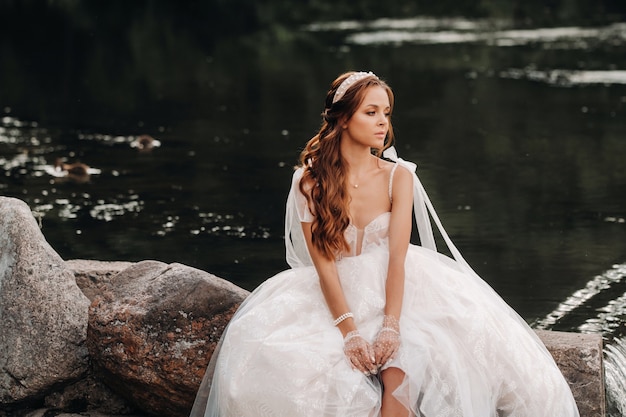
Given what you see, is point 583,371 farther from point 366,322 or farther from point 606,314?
point 606,314

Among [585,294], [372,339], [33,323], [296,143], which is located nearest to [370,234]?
[372,339]

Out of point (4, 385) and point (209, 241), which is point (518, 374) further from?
point (209, 241)

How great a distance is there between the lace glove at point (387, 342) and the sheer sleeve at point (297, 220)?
1.94ft

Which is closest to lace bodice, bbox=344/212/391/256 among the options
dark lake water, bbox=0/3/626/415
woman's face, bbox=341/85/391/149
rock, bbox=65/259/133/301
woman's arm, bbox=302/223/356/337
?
woman's arm, bbox=302/223/356/337

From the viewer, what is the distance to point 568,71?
18.2 metres

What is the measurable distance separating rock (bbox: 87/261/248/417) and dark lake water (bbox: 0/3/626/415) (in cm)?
229

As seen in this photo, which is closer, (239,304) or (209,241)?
(239,304)

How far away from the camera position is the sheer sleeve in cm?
446

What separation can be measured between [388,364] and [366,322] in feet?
0.92

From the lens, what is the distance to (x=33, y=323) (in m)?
5.00

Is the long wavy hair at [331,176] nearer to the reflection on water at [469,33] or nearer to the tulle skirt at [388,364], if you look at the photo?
the tulle skirt at [388,364]

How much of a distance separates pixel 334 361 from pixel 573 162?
8301 millimetres

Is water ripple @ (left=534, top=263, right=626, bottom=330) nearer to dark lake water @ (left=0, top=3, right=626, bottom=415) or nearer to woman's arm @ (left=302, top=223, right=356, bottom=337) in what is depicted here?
dark lake water @ (left=0, top=3, right=626, bottom=415)

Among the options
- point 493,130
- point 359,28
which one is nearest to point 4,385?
point 493,130
